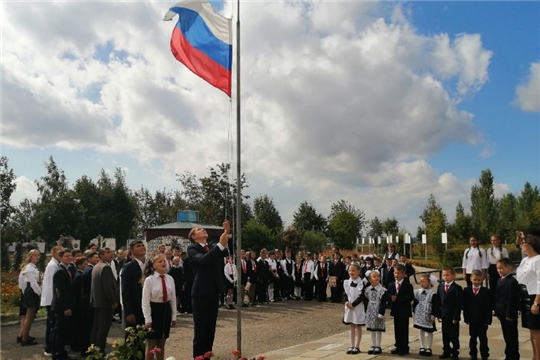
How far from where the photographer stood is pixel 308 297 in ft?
64.5

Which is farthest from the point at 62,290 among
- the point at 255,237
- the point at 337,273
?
the point at 255,237

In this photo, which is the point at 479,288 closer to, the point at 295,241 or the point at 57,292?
the point at 57,292

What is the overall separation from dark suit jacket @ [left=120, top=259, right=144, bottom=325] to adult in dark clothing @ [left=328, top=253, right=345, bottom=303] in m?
11.6

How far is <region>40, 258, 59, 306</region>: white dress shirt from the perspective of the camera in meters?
10.2

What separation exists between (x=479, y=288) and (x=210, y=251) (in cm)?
470

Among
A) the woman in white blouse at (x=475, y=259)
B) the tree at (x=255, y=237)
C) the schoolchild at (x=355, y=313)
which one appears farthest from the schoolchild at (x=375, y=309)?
the tree at (x=255, y=237)

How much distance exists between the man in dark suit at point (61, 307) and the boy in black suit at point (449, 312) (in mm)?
6459

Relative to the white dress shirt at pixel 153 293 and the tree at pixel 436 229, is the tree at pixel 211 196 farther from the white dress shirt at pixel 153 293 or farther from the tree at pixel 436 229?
the white dress shirt at pixel 153 293

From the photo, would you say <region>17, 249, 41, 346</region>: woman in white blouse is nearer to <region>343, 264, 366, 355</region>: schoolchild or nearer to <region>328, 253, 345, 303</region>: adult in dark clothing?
<region>343, 264, 366, 355</region>: schoolchild

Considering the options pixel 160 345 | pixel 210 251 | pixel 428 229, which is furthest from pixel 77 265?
pixel 428 229

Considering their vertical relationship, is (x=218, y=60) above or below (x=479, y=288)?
above

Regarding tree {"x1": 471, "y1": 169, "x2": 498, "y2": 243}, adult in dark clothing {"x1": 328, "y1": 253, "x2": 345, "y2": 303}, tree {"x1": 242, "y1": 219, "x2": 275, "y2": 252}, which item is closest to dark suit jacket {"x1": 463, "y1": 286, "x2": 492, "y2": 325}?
adult in dark clothing {"x1": 328, "y1": 253, "x2": 345, "y2": 303}

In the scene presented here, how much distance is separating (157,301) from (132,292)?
0.65 meters

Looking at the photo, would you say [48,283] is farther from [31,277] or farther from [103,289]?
[103,289]
